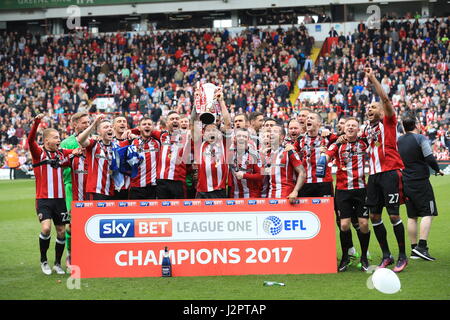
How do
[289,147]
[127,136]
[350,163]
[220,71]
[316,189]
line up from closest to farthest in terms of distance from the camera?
1. [289,147]
2. [350,163]
3. [316,189]
4. [127,136]
5. [220,71]

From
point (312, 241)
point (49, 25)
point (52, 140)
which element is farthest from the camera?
point (49, 25)

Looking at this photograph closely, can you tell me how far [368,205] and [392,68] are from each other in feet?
87.4

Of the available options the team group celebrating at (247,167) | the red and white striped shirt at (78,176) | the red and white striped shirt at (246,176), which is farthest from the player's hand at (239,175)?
the red and white striped shirt at (78,176)

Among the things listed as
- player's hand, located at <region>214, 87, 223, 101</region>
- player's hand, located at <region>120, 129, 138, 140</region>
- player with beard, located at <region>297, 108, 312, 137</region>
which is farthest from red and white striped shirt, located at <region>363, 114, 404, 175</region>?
player's hand, located at <region>120, 129, 138, 140</region>

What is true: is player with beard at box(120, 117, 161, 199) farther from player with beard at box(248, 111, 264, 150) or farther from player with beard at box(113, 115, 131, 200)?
player with beard at box(248, 111, 264, 150)

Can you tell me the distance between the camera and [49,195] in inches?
356

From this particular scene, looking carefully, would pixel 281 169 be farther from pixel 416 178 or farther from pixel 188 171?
pixel 416 178

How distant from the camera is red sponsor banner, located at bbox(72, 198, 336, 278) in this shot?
8562 mm

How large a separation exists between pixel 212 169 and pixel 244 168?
475 mm

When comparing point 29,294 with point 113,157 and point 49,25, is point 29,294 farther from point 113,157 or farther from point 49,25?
point 49,25

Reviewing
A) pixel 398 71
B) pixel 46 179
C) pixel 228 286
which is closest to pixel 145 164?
pixel 46 179

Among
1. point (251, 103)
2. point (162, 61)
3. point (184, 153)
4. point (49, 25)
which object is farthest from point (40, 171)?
point (49, 25)

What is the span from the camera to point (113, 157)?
9273mm

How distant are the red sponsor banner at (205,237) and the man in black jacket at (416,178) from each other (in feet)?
6.34
